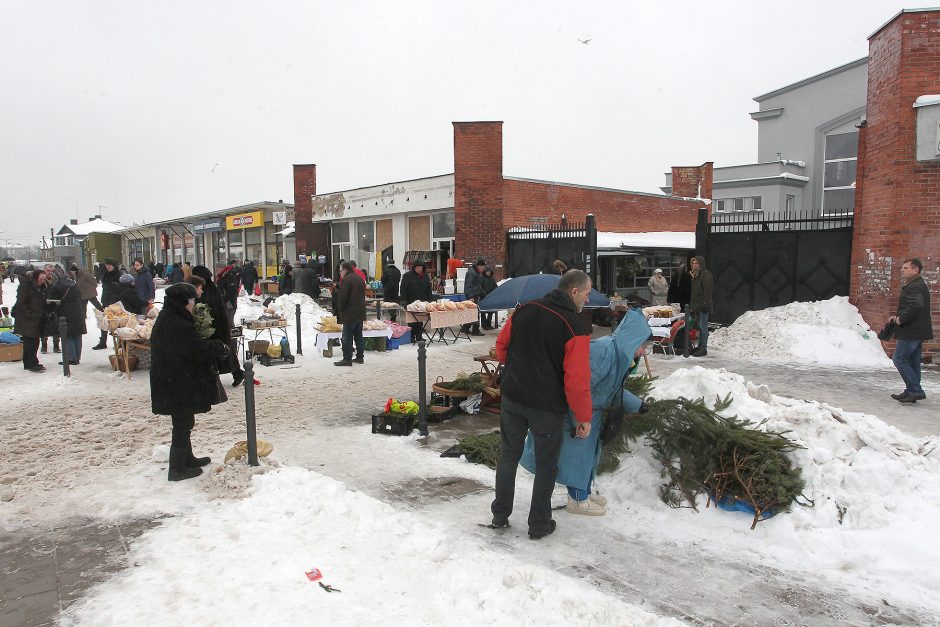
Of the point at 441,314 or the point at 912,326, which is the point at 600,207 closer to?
the point at 441,314

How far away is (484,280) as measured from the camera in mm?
16781

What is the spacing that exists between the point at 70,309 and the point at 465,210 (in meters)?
12.2

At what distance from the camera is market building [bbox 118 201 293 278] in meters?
35.6

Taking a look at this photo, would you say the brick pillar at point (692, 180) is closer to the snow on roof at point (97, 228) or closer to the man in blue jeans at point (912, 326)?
the man in blue jeans at point (912, 326)

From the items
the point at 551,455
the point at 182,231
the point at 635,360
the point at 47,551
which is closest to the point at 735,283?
the point at 635,360

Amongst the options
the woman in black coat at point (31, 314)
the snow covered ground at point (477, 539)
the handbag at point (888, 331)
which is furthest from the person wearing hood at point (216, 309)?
the handbag at point (888, 331)

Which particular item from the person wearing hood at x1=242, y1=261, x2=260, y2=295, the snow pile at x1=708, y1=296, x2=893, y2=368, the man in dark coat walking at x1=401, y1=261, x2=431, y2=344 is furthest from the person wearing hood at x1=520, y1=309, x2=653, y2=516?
the person wearing hood at x1=242, y1=261, x2=260, y2=295

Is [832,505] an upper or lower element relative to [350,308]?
lower

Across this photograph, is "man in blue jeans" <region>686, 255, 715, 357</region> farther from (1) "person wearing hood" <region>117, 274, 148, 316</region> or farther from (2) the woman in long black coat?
(1) "person wearing hood" <region>117, 274, 148, 316</region>

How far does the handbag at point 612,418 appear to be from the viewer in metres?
4.92

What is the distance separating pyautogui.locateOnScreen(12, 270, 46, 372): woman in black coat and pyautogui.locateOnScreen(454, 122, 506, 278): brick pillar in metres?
→ 12.5

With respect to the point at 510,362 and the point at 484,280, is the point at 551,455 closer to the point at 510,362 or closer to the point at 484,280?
the point at 510,362

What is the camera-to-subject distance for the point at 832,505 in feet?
15.3

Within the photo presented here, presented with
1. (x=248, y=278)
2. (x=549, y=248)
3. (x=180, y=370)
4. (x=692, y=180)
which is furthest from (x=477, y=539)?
(x=692, y=180)
